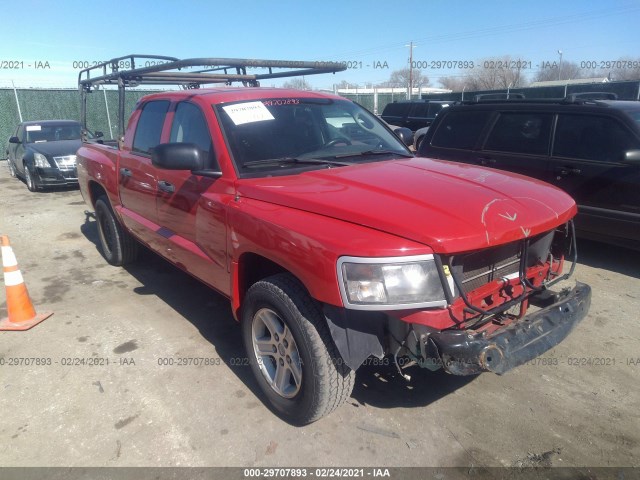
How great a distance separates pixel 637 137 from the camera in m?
4.71

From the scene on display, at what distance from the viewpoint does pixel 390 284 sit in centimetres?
215

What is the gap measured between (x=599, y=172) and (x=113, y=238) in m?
5.37

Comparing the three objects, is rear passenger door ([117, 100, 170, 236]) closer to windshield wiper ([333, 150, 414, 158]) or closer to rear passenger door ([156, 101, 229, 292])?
rear passenger door ([156, 101, 229, 292])

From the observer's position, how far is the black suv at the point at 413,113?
49.2ft

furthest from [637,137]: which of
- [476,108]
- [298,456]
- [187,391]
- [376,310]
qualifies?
[187,391]

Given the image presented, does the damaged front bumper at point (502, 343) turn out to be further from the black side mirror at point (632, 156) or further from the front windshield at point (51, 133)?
the front windshield at point (51, 133)

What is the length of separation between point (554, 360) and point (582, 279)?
5.81 ft

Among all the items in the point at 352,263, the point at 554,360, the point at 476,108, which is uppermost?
the point at 476,108

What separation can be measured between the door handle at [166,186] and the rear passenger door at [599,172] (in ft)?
Result: 13.5

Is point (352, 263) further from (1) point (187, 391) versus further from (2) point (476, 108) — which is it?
(2) point (476, 108)

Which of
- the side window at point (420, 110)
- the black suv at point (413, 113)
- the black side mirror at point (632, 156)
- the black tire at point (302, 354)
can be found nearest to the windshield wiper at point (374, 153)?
the black tire at point (302, 354)

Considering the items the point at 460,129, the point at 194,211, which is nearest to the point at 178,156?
the point at 194,211

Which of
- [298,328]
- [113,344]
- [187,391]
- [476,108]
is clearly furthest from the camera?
[476,108]

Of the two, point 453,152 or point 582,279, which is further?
point 453,152
